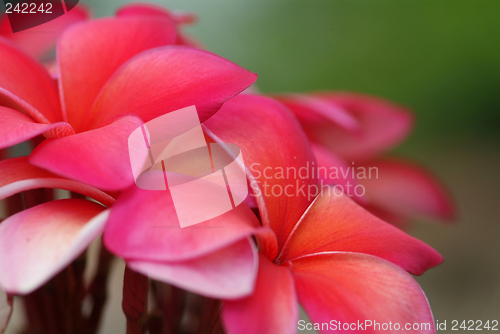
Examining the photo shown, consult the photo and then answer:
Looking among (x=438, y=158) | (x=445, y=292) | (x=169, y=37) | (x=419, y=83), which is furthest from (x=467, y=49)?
(x=169, y=37)

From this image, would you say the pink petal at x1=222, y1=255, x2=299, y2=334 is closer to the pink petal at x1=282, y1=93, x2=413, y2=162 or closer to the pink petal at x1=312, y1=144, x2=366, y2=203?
the pink petal at x1=312, y1=144, x2=366, y2=203

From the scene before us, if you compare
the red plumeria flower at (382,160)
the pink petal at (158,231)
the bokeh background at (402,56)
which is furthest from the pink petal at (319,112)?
the bokeh background at (402,56)

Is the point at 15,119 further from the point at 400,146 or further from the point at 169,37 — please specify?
the point at 400,146

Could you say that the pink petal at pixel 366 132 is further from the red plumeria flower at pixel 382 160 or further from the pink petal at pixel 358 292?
the pink petal at pixel 358 292

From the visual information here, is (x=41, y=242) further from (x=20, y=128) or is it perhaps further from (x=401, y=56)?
(x=401, y=56)

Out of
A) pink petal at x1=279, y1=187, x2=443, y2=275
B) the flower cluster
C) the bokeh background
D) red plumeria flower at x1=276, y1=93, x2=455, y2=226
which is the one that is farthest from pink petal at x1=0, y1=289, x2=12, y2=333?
the bokeh background
